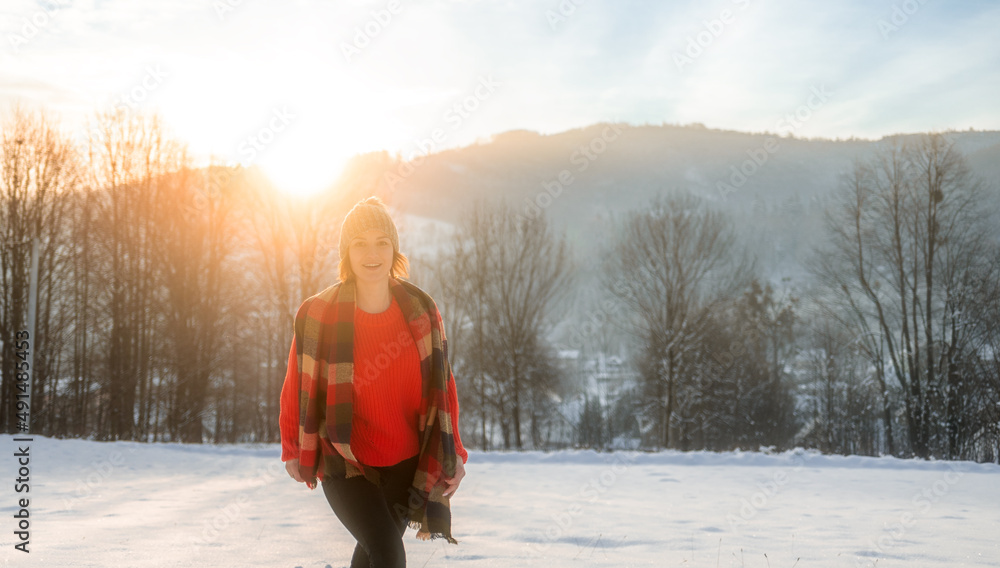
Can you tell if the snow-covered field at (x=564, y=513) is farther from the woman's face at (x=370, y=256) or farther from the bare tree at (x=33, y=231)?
the bare tree at (x=33, y=231)

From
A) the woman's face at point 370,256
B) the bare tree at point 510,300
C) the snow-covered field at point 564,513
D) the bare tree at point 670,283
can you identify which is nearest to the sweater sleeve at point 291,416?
the woman's face at point 370,256

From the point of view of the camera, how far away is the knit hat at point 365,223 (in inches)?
117

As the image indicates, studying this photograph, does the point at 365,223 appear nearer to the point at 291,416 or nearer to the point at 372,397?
the point at 372,397

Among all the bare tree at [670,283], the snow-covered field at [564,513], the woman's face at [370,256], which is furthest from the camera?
the bare tree at [670,283]

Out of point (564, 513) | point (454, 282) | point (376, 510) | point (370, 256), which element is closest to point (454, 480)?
point (376, 510)

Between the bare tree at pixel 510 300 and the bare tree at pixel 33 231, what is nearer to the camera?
the bare tree at pixel 33 231

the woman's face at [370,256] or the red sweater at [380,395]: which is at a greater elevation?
the woman's face at [370,256]

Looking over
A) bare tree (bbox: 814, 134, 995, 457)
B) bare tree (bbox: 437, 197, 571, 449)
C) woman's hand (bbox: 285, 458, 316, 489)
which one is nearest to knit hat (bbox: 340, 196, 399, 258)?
woman's hand (bbox: 285, 458, 316, 489)

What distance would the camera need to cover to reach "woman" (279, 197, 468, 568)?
277 centimetres

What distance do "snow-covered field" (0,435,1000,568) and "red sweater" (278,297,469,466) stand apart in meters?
2.54

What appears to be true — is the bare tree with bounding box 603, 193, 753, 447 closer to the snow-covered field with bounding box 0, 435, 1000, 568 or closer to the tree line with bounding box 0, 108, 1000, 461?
the tree line with bounding box 0, 108, 1000, 461

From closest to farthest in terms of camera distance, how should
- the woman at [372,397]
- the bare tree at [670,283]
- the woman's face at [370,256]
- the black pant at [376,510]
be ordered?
the black pant at [376,510] → the woman at [372,397] → the woman's face at [370,256] → the bare tree at [670,283]

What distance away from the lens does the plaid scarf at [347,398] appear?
2.77 meters

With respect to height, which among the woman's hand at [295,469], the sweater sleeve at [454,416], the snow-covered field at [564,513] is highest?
the sweater sleeve at [454,416]
